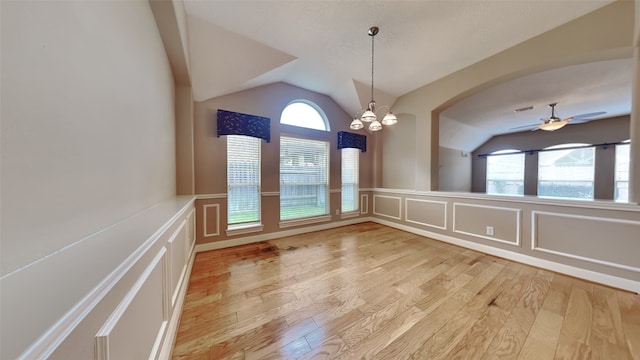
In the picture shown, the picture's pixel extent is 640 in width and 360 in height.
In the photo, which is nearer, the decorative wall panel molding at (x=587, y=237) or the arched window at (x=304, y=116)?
the decorative wall panel molding at (x=587, y=237)

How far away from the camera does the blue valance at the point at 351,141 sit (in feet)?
14.5

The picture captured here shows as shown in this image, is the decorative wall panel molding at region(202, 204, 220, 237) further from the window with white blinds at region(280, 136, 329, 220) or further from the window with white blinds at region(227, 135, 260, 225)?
the window with white blinds at region(280, 136, 329, 220)

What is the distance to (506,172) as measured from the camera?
23.2 feet

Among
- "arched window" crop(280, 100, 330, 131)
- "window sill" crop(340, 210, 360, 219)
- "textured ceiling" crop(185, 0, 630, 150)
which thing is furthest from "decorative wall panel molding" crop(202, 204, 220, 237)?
"window sill" crop(340, 210, 360, 219)

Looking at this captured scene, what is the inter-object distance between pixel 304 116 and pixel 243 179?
1.75m

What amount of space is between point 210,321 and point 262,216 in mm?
2049

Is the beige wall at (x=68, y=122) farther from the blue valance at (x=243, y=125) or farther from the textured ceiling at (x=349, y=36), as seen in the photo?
the blue valance at (x=243, y=125)

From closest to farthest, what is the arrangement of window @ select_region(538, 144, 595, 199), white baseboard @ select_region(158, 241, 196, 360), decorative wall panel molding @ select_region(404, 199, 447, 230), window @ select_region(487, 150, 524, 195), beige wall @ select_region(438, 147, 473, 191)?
white baseboard @ select_region(158, 241, 196, 360) → decorative wall panel molding @ select_region(404, 199, 447, 230) → window @ select_region(538, 144, 595, 199) → beige wall @ select_region(438, 147, 473, 191) → window @ select_region(487, 150, 524, 195)

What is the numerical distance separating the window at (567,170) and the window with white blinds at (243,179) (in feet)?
26.4

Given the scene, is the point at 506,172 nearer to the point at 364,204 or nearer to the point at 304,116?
the point at 364,204

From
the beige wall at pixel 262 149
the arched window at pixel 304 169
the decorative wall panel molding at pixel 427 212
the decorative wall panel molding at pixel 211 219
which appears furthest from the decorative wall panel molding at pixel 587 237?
the decorative wall panel molding at pixel 211 219

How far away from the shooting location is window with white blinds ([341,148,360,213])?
4723 millimetres

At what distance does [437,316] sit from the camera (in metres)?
1.69

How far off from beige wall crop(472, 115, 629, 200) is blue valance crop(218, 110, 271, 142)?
314 inches
